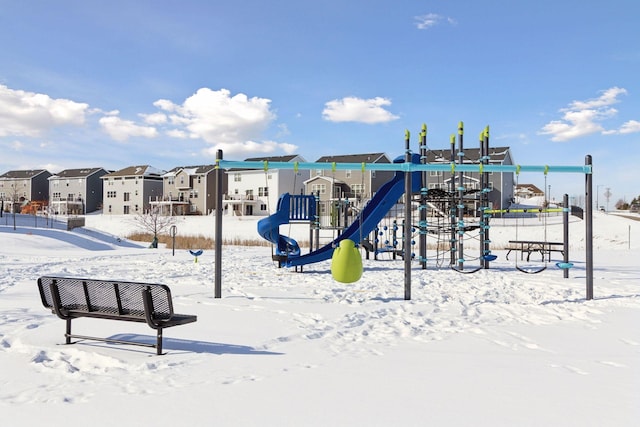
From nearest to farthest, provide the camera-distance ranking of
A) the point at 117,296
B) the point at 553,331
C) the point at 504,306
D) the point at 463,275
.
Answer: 1. the point at 117,296
2. the point at 553,331
3. the point at 504,306
4. the point at 463,275

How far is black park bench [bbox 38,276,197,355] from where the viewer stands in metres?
5.66

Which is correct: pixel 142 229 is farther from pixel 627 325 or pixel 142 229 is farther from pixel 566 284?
pixel 627 325

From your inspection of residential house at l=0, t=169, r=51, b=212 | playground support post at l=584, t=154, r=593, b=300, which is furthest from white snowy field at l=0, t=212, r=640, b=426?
residential house at l=0, t=169, r=51, b=212

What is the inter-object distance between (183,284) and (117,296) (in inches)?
236

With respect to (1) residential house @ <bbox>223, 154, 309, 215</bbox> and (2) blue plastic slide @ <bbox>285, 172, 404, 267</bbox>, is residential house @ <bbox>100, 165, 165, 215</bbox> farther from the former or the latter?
(2) blue plastic slide @ <bbox>285, 172, 404, 267</bbox>

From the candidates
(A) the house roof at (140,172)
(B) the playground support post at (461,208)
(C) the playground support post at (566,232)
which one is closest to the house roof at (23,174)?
(A) the house roof at (140,172)

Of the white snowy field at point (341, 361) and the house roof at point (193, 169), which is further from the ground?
the house roof at point (193, 169)

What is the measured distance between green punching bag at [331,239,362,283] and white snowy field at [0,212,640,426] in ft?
1.54

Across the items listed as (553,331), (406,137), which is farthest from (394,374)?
(406,137)

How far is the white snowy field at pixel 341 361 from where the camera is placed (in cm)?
402

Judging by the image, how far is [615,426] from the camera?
12.5 feet

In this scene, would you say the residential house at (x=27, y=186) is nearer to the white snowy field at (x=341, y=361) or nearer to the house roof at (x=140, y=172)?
the house roof at (x=140, y=172)

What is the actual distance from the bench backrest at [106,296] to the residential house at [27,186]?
92.5 meters

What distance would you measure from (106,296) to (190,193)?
230 feet
